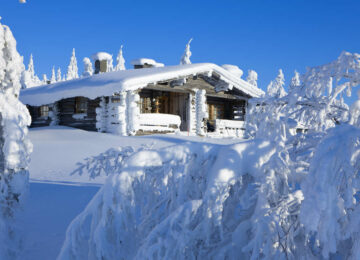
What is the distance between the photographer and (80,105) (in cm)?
1908

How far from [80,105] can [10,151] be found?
1414cm

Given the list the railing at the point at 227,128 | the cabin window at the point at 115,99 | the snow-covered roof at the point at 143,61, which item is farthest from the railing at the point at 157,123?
the snow-covered roof at the point at 143,61

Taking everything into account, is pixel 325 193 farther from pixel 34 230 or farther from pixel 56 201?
pixel 56 201

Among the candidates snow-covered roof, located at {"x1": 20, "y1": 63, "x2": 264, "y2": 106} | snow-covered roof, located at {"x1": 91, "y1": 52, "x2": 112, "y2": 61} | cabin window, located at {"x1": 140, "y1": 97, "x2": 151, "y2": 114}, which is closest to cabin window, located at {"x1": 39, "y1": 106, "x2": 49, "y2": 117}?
snow-covered roof, located at {"x1": 20, "y1": 63, "x2": 264, "y2": 106}

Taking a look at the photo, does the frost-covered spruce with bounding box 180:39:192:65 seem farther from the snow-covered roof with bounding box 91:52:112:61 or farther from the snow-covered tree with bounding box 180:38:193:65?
the snow-covered roof with bounding box 91:52:112:61

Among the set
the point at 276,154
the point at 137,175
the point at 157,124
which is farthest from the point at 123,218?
the point at 157,124

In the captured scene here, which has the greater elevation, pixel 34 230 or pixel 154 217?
pixel 154 217

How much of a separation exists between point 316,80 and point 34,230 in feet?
15.8

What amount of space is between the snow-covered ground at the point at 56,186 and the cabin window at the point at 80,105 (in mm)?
3656

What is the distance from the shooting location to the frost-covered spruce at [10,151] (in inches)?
209

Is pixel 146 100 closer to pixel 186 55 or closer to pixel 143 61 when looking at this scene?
pixel 143 61

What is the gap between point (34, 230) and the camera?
5.74 m

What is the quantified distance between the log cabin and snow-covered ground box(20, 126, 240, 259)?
186 cm

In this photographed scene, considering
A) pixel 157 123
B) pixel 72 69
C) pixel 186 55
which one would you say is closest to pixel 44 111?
pixel 157 123
